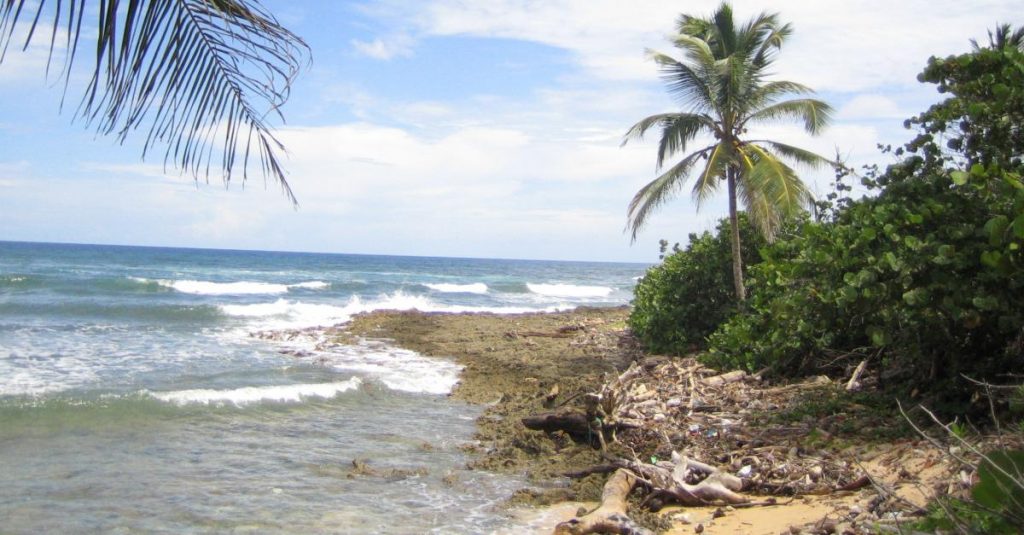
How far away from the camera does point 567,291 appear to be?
4703cm

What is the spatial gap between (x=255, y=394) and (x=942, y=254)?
973cm

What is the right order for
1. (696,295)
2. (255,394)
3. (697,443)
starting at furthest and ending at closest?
(696,295) → (255,394) → (697,443)

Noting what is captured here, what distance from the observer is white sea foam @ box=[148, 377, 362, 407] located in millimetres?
11633

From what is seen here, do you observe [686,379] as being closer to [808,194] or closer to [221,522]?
[808,194]

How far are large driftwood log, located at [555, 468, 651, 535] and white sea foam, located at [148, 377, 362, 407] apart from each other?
668 cm

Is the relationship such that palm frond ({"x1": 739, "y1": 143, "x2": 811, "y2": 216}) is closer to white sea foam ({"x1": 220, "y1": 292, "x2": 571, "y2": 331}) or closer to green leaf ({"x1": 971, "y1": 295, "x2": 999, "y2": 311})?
green leaf ({"x1": 971, "y1": 295, "x2": 999, "y2": 311})

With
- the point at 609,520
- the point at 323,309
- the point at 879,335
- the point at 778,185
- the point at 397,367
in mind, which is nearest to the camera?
the point at 609,520

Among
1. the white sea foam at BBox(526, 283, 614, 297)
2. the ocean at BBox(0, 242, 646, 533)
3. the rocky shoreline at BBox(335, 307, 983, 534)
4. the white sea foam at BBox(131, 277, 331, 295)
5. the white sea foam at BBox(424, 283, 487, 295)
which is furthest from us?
the white sea foam at BBox(526, 283, 614, 297)

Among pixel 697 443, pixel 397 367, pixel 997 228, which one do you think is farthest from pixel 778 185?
pixel 397 367

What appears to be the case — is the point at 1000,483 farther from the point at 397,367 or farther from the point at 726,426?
the point at 397,367

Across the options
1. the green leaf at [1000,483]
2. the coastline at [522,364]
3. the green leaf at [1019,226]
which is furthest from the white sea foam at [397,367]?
the green leaf at [1000,483]

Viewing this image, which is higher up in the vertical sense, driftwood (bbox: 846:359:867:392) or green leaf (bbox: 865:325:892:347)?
green leaf (bbox: 865:325:892:347)

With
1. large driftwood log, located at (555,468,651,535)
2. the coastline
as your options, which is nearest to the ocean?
the coastline

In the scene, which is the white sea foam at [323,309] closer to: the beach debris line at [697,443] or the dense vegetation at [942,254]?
the beach debris line at [697,443]
